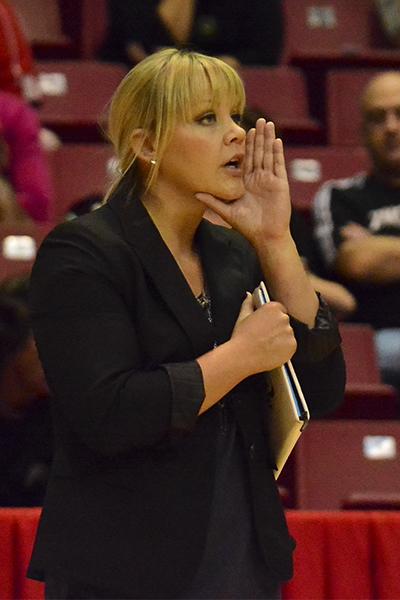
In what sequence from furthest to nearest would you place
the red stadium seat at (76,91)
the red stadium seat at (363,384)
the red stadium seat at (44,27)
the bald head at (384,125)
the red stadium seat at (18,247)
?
1. the red stadium seat at (44,27)
2. the red stadium seat at (76,91)
3. the bald head at (384,125)
4. the red stadium seat at (18,247)
5. the red stadium seat at (363,384)

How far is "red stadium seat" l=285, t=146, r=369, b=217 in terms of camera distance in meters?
3.74

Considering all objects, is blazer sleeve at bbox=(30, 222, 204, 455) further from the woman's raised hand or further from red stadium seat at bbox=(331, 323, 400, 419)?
red stadium seat at bbox=(331, 323, 400, 419)

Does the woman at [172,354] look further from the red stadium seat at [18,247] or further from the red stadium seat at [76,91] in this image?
the red stadium seat at [76,91]

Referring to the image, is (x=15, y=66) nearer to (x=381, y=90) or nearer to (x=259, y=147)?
(x=381, y=90)

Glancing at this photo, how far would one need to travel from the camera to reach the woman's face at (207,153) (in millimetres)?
1290

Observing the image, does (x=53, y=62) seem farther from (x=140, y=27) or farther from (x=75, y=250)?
(x=75, y=250)

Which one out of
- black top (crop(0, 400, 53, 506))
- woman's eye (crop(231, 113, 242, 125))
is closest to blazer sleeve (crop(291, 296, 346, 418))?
woman's eye (crop(231, 113, 242, 125))

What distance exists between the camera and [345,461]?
2.64 metres

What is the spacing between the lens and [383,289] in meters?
3.04

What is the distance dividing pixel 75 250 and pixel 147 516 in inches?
10.6

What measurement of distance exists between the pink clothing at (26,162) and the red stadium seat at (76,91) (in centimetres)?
64

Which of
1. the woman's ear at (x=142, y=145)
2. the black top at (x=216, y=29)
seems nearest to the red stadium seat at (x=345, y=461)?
the woman's ear at (x=142, y=145)

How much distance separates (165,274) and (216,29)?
315 centimetres

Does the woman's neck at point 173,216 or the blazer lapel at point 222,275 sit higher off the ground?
the woman's neck at point 173,216
